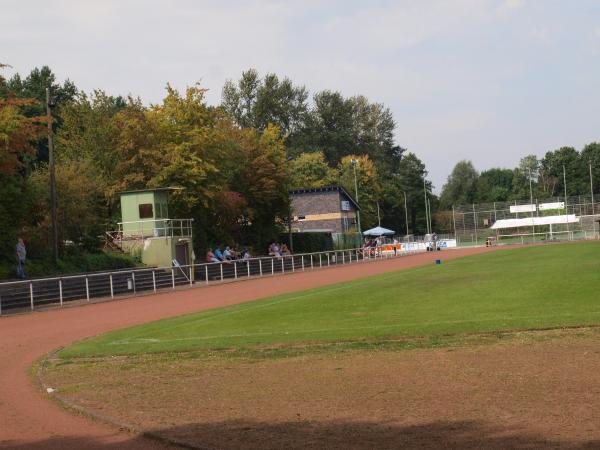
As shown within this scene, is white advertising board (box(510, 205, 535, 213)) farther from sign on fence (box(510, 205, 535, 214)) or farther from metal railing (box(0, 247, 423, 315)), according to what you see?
metal railing (box(0, 247, 423, 315))

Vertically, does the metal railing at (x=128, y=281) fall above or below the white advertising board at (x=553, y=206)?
below

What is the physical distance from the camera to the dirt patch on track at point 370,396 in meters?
7.21

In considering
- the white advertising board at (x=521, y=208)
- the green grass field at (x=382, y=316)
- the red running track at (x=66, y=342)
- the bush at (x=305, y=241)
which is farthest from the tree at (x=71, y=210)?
the white advertising board at (x=521, y=208)

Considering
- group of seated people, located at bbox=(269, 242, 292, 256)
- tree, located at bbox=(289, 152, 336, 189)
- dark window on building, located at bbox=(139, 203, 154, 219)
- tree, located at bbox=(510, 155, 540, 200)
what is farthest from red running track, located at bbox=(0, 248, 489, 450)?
tree, located at bbox=(510, 155, 540, 200)

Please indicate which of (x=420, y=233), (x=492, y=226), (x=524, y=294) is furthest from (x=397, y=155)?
(x=524, y=294)

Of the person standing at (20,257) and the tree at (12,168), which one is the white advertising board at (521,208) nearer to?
the tree at (12,168)

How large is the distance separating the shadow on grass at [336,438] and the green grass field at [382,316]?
606 cm

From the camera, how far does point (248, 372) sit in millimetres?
11383

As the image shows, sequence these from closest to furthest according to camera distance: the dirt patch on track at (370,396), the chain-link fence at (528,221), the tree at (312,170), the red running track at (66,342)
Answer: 1. the dirt patch on track at (370,396)
2. the red running track at (66,342)
3. the chain-link fence at (528,221)
4. the tree at (312,170)

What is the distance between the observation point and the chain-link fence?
250ft

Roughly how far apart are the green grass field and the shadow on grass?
6.06 m

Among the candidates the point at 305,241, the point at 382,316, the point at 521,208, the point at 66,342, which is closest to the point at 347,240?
the point at 305,241

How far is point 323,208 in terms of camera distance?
268 ft

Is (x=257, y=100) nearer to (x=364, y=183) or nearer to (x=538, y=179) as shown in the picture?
(x=364, y=183)
